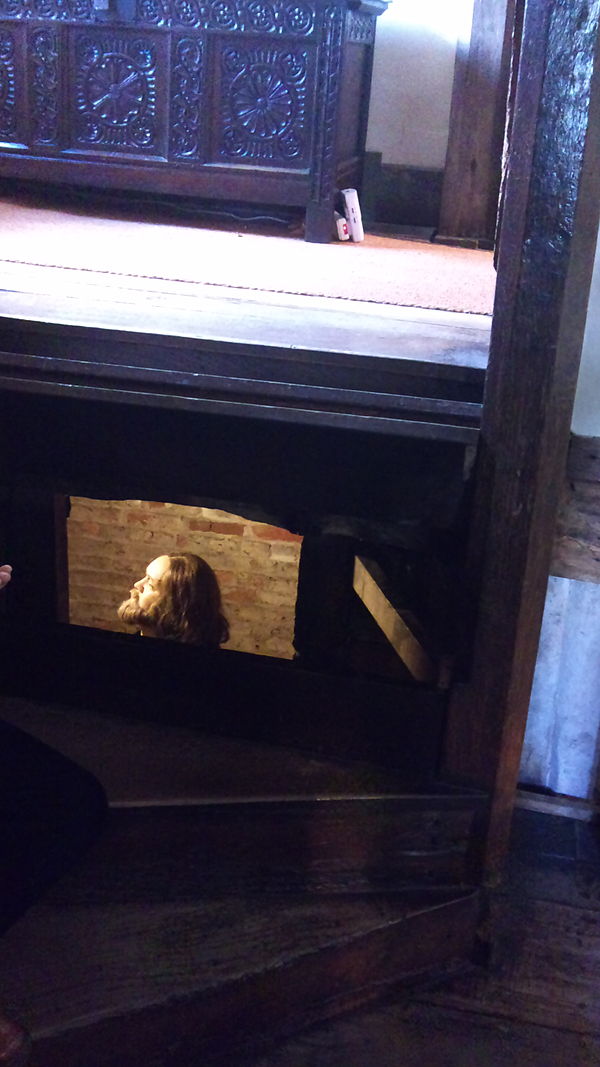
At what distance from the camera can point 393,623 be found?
2.77 meters

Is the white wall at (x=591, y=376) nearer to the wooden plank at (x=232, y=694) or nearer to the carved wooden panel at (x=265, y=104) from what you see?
the wooden plank at (x=232, y=694)

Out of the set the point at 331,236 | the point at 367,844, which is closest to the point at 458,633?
the point at 367,844

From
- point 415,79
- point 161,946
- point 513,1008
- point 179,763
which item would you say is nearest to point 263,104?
point 415,79

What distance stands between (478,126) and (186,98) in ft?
3.83

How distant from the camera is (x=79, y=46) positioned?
3666mm

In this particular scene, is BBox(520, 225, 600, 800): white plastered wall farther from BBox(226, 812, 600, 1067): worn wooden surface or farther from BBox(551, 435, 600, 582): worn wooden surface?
BBox(226, 812, 600, 1067): worn wooden surface

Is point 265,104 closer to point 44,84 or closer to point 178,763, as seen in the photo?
point 44,84

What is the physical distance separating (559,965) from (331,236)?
8.69 ft

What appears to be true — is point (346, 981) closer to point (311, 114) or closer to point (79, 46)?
point (311, 114)

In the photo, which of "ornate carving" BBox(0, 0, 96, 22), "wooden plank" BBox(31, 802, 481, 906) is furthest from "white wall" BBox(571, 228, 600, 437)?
"ornate carving" BBox(0, 0, 96, 22)

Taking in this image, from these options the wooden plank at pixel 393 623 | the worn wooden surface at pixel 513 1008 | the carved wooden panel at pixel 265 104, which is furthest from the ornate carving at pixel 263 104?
the worn wooden surface at pixel 513 1008

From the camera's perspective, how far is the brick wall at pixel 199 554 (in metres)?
4.38

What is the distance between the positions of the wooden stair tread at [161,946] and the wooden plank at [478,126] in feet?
9.18

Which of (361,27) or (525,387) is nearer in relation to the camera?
(525,387)
